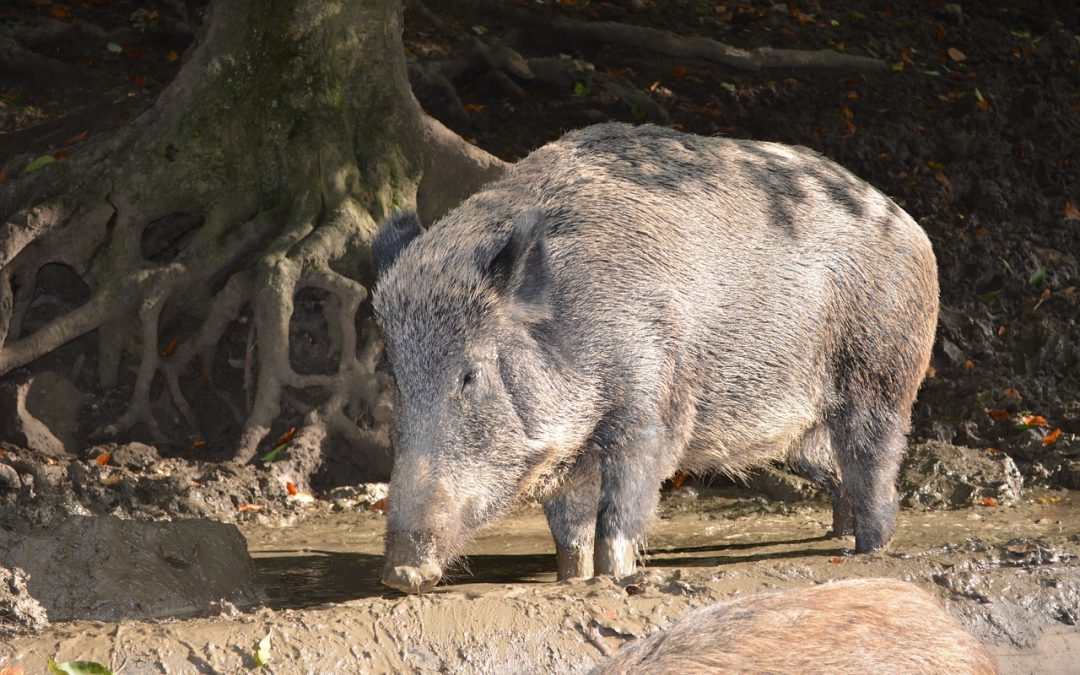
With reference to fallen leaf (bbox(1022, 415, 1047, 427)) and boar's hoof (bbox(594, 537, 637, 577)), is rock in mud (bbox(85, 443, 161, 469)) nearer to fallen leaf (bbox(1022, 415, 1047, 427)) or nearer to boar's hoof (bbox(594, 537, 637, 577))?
boar's hoof (bbox(594, 537, 637, 577))

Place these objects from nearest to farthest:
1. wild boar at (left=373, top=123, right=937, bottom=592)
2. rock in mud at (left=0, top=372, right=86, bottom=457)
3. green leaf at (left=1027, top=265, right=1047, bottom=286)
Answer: wild boar at (left=373, top=123, right=937, bottom=592) → rock in mud at (left=0, top=372, right=86, bottom=457) → green leaf at (left=1027, top=265, right=1047, bottom=286)

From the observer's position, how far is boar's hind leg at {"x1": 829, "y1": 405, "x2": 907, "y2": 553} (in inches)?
262

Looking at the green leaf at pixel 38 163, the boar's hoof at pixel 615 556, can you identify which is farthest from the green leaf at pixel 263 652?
the green leaf at pixel 38 163

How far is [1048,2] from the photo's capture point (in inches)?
564

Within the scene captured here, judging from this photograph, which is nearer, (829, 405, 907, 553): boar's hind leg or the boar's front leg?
the boar's front leg

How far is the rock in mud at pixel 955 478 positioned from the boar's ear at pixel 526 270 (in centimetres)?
288

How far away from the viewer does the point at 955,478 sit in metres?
7.62

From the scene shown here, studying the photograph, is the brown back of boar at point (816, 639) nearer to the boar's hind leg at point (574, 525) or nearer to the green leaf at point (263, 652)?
the green leaf at point (263, 652)

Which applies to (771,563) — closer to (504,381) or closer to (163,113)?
(504,381)

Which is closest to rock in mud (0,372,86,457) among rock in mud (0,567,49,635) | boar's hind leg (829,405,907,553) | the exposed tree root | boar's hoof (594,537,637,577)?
rock in mud (0,567,49,635)

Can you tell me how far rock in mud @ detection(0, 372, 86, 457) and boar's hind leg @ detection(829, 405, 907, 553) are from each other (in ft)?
14.6

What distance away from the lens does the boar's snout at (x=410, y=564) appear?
5.10 meters

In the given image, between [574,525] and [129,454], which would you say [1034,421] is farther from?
[129,454]

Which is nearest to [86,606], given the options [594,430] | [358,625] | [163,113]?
[358,625]
